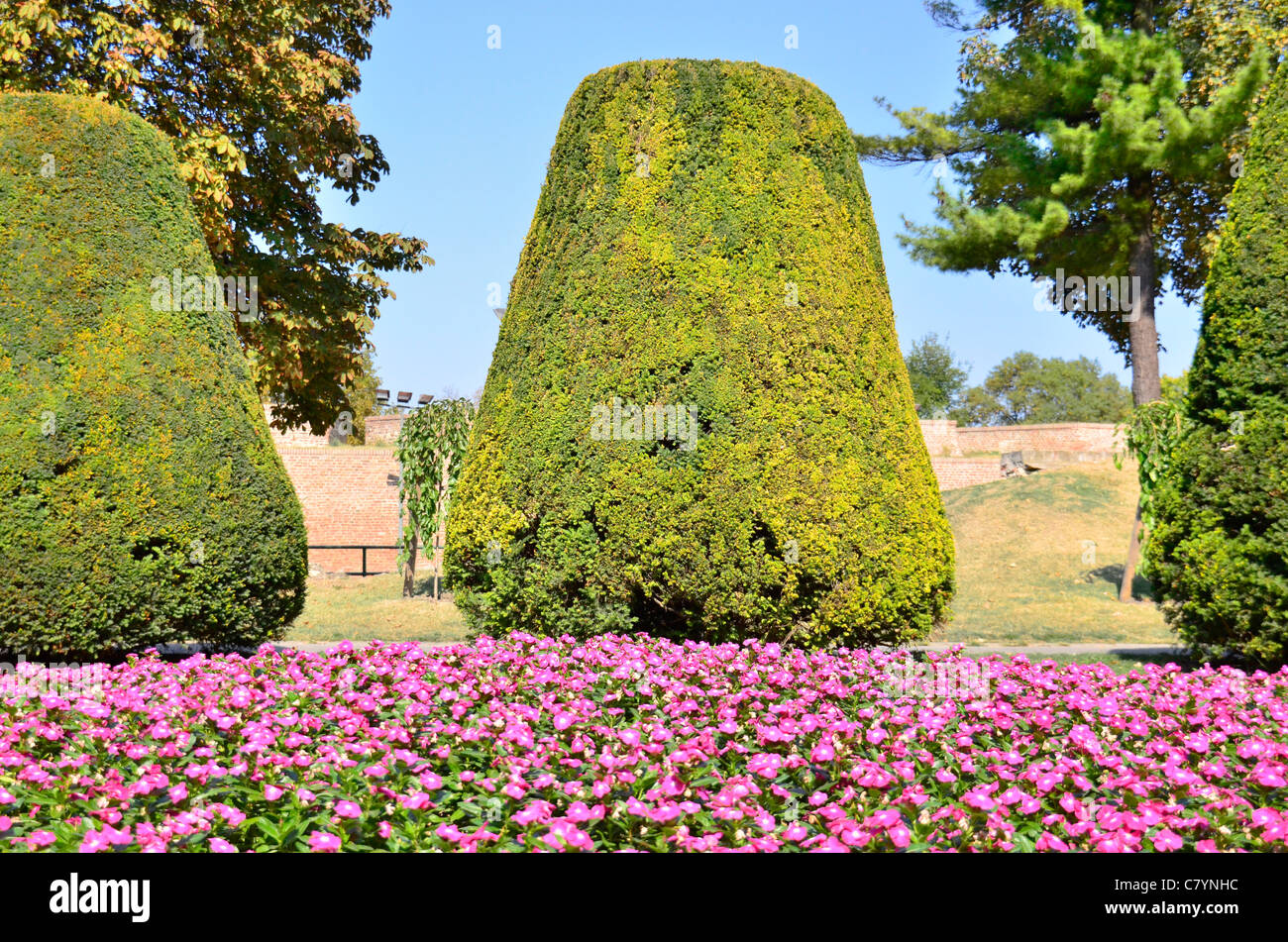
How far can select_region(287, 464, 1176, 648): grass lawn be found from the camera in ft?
38.2

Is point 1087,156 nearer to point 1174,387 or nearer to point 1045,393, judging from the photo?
point 1174,387

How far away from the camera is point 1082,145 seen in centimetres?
1736

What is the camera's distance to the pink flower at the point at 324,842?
3064 mm

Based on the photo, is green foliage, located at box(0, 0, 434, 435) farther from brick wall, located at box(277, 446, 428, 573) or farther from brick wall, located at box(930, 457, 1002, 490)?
brick wall, located at box(930, 457, 1002, 490)

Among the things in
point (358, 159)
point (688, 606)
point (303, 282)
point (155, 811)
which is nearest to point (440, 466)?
point (303, 282)

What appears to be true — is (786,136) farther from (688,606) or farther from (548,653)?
(548,653)

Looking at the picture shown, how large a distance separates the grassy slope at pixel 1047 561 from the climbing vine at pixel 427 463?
851 centimetres

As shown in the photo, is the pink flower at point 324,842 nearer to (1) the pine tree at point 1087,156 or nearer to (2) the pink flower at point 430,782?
(2) the pink flower at point 430,782

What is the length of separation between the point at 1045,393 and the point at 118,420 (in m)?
76.3

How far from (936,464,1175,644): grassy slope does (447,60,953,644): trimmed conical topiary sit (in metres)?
3.88

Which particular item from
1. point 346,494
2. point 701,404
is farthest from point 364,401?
point 701,404

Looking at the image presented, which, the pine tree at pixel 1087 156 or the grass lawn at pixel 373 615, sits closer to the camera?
the grass lawn at pixel 373 615

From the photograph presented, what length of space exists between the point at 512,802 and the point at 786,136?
5.21m

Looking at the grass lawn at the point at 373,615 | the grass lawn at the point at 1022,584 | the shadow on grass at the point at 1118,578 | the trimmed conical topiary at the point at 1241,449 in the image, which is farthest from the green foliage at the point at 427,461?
the trimmed conical topiary at the point at 1241,449
